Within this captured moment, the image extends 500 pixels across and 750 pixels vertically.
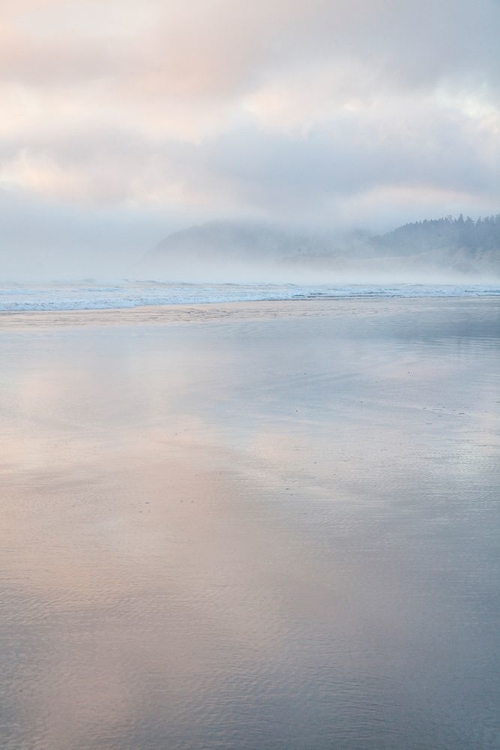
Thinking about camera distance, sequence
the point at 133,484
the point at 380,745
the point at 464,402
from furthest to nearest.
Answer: the point at 464,402 < the point at 133,484 < the point at 380,745

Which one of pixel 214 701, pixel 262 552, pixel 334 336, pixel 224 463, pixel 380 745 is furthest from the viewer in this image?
pixel 334 336

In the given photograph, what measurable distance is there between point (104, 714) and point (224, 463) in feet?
9.96

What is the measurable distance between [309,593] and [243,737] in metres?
0.98

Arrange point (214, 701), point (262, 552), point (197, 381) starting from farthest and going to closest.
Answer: point (197, 381), point (262, 552), point (214, 701)

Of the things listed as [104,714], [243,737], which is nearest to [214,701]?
[243,737]

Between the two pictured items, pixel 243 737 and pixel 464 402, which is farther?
pixel 464 402

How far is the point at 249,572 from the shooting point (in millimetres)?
3396

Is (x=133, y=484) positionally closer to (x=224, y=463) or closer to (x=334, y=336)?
(x=224, y=463)

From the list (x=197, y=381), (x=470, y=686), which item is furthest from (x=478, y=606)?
(x=197, y=381)

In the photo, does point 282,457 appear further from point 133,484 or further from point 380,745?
point 380,745

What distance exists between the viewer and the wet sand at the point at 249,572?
2.36m

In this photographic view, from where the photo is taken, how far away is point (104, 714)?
2.35 meters

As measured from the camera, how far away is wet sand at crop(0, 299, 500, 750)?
7.74 ft

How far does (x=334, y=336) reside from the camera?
623 inches
